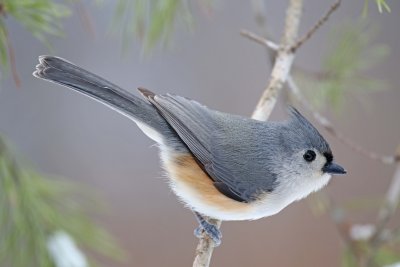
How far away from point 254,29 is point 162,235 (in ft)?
3.33

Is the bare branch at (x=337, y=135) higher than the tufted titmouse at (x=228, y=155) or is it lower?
higher

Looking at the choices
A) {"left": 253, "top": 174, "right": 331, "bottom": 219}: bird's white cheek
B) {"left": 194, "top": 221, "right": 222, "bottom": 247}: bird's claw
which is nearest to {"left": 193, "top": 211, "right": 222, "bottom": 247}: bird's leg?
{"left": 194, "top": 221, "right": 222, "bottom": 247}: bird's claw

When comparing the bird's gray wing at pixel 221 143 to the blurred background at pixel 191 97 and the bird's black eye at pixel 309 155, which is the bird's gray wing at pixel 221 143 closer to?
the bird's black eye at pixel 309 155

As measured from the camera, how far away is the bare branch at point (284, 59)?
4.66ft

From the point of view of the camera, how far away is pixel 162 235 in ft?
8.07

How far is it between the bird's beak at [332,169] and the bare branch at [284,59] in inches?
8.0

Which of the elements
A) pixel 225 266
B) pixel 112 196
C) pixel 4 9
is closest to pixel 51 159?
pixel 112 196

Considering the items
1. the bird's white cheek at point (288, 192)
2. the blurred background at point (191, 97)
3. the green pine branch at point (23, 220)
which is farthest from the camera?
the blurred background at point (191, 97)

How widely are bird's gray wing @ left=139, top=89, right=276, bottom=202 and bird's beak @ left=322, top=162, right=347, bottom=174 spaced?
4.7 inches

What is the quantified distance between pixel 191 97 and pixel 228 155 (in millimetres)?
1299

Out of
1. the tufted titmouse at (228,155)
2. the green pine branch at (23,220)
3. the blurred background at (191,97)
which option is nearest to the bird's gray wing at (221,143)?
the tufted titmouse at (228,155)

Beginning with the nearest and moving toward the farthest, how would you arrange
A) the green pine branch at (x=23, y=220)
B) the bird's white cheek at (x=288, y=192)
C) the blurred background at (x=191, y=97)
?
1. the green pine branch at (x=23, y=220)
2. the bird's white cheek at (x=288, y=192)
3. the blurred background at (x=191, y=97)

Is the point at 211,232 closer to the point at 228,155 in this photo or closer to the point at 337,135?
the point at 228,155

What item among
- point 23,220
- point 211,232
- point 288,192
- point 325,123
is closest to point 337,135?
point 325,123
